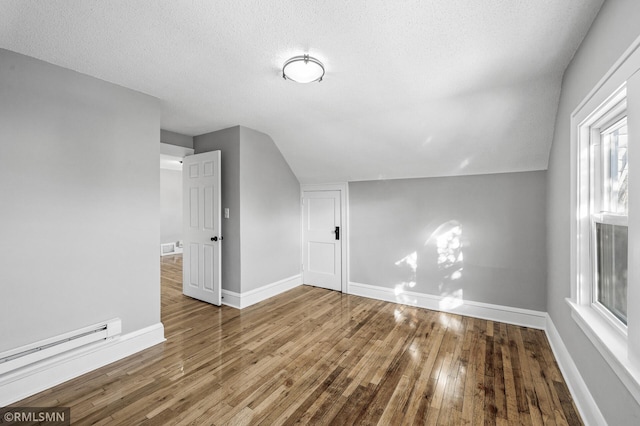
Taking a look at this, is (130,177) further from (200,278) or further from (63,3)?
(200,278)

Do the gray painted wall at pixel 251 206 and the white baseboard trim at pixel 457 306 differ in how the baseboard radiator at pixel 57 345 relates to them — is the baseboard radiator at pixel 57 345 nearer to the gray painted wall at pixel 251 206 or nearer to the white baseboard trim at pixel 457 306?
the gray painted wall at pixel 251 206

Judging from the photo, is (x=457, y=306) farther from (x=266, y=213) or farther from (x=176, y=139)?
(x=176, y=139)

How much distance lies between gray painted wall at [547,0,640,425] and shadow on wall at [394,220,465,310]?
89cm

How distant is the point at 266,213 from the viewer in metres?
4.07

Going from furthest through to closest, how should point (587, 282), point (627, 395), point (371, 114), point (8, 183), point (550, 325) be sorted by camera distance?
point (371, 114) → point (550, 325) → point (8, 183) → point (587, 282) → point (627, 395)

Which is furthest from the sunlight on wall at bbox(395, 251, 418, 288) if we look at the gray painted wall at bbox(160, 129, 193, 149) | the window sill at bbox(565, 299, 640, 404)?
the gray painted wall at bbox(160, 129, 193, 149)

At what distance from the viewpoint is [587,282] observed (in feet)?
6.08

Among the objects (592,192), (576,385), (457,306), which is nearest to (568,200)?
(592,192)

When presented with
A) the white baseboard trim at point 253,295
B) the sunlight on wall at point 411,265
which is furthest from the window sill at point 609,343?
the white baseboard trim at point 253,295

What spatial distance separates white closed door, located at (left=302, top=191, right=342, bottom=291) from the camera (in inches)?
176

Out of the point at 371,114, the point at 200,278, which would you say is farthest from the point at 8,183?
the point at 371,114

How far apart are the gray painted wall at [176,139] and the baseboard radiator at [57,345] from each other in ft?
7.96

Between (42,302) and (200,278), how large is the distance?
1.90 metres

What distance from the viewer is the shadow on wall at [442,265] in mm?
3504
